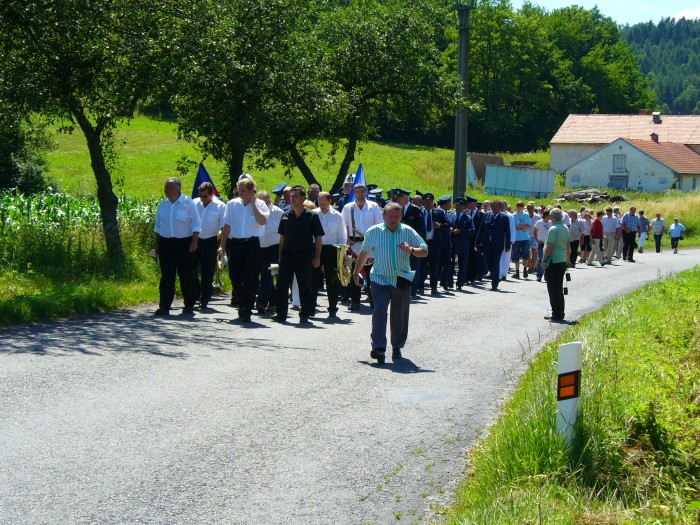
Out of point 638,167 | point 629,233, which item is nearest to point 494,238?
A: point 629,233

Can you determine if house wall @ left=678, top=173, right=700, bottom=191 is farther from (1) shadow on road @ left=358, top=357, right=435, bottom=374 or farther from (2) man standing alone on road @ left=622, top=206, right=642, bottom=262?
(1) shadow on road @ left=358, top=357, right=435, bottom=374

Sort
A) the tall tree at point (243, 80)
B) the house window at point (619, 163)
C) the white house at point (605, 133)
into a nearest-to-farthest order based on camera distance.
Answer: the tall tree at point (243, 80) → the house window at point (619, 163) → the white house at point (605, 133)

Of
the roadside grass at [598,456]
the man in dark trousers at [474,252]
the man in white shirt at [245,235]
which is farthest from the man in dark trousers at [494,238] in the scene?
the roadside grass at [598,456]

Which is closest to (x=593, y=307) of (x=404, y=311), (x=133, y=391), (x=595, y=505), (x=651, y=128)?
(x=404, y=311)

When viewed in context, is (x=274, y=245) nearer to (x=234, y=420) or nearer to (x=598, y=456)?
(x=234, y=420)

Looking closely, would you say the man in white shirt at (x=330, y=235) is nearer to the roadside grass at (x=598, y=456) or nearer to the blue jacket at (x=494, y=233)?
the roadside grass at (x=598, y=456)

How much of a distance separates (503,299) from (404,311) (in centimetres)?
892

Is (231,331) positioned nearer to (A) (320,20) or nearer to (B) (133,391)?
(B) (133,391)

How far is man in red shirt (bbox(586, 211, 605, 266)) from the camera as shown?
33500 millimetres

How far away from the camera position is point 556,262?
654 inches

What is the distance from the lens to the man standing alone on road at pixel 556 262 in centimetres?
1647

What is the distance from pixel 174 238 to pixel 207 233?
101 cm

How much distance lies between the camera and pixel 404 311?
11.8 meters

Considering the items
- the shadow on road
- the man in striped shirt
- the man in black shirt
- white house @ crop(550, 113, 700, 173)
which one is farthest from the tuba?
white house @ crop(550, 113, 700, 173)
